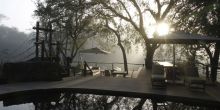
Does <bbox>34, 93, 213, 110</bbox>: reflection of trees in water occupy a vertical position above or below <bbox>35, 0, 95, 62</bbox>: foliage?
below

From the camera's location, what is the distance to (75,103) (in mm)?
12016

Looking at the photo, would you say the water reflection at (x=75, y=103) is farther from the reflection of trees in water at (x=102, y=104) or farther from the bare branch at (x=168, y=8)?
the bare branch at (x=168, y=8)

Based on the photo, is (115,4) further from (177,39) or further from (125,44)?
(177,39)

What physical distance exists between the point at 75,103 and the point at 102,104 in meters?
1.24

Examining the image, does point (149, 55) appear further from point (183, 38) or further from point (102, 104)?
point (102, 104)

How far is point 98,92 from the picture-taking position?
13148mm

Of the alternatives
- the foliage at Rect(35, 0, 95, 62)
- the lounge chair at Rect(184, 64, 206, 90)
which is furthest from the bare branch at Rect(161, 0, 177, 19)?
the lounge chair at Rect(184, 64, 206, 90)

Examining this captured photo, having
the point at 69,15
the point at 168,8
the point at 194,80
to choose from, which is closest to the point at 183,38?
the point at 194,80

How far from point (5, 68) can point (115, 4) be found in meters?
15.7

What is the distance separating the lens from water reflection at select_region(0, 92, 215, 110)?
11234mm

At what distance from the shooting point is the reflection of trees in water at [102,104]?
36.8 feet

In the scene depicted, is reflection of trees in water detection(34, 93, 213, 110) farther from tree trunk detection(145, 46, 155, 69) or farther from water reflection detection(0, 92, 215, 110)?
tree trunk detection(145, 46, 155, 69)

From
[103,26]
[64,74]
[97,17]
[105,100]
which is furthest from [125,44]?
[105,100]

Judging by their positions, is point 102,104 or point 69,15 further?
point 69,15
